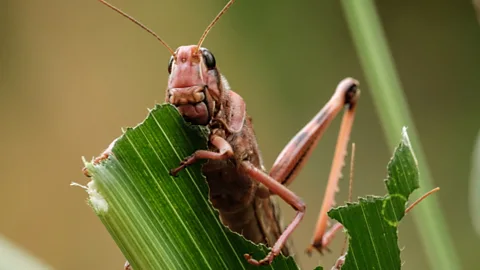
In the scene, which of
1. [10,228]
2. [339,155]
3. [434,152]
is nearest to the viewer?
[339,155]

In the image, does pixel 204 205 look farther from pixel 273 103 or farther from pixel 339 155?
pixel 273 103

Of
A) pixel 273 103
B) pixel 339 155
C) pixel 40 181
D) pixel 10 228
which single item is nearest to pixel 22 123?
pixel 40 181

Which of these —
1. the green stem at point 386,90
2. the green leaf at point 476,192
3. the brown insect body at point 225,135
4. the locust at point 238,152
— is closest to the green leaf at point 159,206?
the locust at point 238,152

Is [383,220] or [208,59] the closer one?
[383,220]

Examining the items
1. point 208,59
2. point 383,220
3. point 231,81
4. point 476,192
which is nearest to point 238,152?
point 208,59

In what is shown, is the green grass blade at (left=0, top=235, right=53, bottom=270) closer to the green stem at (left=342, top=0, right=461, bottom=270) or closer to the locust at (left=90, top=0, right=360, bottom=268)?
the locust at (left=90, top=0, right=360, bottom=268)

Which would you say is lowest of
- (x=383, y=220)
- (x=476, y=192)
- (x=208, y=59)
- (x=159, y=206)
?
(x=476, y=192)

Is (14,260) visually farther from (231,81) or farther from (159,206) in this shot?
(231,81)
